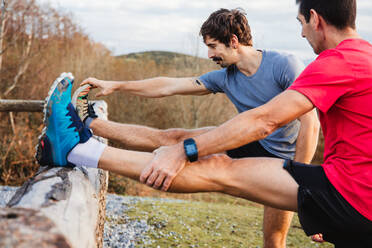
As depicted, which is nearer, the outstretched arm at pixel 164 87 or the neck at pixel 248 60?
the neck at pixel 248 60

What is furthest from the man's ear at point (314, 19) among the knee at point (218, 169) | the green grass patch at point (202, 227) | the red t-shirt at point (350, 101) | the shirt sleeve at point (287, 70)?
the green grass patch at point (202, 227)

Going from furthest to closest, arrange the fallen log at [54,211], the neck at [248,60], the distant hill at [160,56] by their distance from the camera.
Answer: the distant hill at [160,56] < the neck at [248,60] < the fallen log at [54,211]

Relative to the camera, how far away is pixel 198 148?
197 cm

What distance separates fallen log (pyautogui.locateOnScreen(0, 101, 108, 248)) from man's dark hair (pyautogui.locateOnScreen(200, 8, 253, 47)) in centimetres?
158

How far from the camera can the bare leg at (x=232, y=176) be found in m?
1.98

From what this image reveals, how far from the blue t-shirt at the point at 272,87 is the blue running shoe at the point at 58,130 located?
1.41 meters

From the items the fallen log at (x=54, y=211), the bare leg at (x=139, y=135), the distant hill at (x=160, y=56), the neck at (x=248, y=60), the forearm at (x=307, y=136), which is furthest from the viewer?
the distant hill at (x=160, y=56)

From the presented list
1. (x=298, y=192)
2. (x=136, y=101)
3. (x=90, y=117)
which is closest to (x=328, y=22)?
(x=298, y=192)

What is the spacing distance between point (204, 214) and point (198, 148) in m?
2.93

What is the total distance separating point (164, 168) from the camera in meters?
1.96

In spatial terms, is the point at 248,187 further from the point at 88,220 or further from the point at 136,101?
the point at 136,101

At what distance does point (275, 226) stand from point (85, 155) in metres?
1.57

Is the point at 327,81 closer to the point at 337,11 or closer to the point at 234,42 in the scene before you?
the point at 337,11

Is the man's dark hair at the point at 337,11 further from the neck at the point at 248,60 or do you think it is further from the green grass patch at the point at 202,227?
the green grass patch at the point at 202,227
